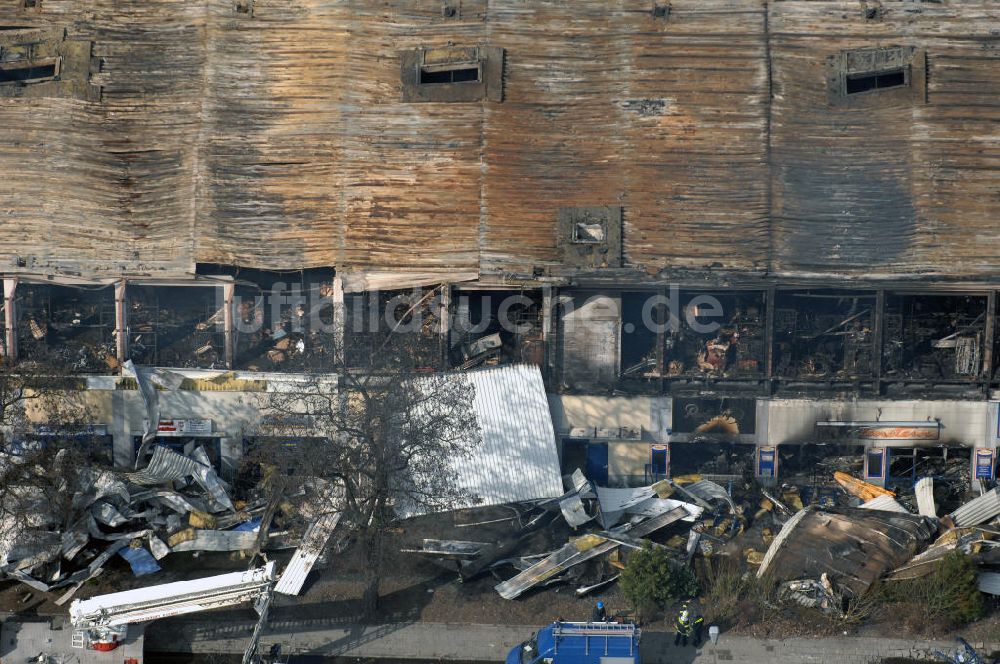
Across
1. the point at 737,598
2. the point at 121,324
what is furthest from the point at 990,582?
the point at 121,324

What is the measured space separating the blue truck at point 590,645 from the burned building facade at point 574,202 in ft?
29.8

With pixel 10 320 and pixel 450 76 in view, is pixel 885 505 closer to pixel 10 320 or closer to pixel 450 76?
pixel 450 76

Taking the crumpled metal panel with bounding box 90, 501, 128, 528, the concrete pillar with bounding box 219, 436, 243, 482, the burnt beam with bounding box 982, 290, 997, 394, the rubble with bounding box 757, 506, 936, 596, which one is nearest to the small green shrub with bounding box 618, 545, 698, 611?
the rubble with bounding box 757, 506, 936, 596

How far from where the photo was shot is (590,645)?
867 inches

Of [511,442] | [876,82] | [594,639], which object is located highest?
[876,82]

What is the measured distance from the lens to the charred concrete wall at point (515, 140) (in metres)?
31.1

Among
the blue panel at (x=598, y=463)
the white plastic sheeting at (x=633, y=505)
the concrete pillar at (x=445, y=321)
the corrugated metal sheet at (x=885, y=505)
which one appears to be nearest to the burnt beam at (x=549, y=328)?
the blue panel at (x=598, y=463)

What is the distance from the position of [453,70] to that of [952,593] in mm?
20831

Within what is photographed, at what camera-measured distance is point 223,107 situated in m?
32.1

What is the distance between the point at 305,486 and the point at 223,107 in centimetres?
1364

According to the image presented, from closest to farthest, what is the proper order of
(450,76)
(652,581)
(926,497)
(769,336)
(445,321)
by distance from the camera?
(652,581)
(926,497)
(769,336)
(445,321)
(450,76)

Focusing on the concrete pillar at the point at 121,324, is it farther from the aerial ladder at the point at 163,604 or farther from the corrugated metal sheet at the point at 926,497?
the corrugated metal sheet at the point at 926,497

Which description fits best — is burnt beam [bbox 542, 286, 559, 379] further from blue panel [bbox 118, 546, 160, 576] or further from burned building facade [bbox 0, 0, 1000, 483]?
blue panel [bbox 118, 546, 160, 576]

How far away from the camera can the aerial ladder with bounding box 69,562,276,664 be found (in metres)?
22.1
